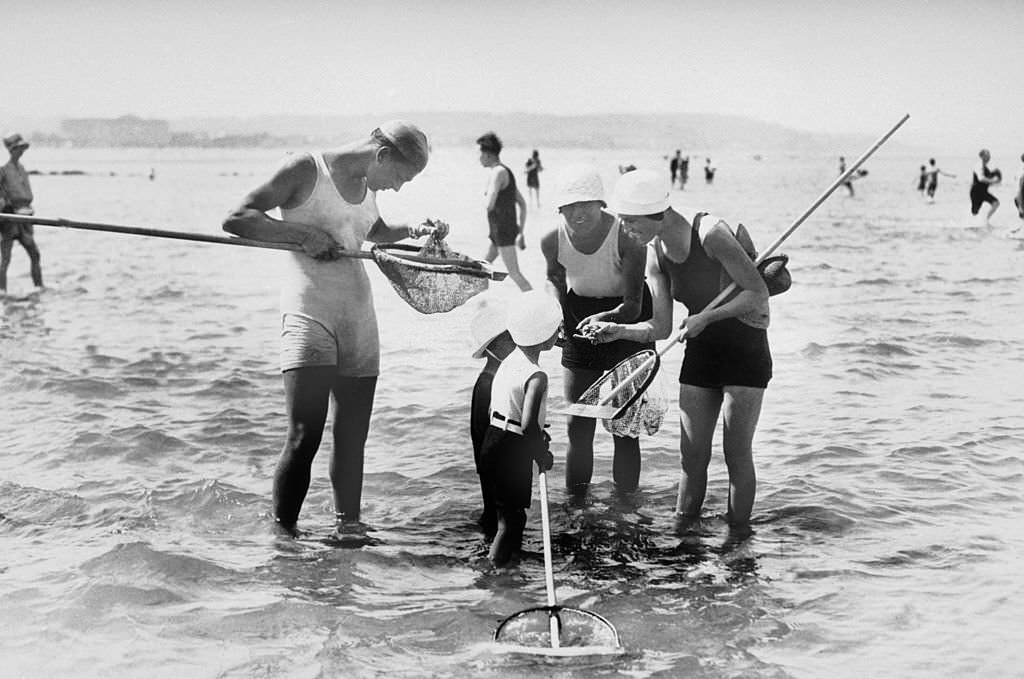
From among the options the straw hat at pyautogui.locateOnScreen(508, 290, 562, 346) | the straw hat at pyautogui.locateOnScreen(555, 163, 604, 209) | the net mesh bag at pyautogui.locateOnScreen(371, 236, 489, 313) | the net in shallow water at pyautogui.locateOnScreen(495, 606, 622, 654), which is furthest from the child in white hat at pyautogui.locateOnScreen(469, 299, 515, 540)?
the net in shallow water at pyautogui.locateOnScreen(495, 606, 622, 654)

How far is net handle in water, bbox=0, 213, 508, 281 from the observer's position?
4.50 m

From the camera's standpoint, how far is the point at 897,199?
36.1 metres

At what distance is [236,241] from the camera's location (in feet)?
15.0

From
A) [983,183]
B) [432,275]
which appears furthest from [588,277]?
[983,183]

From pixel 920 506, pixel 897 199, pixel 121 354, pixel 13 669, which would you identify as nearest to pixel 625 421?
pixel 920 506

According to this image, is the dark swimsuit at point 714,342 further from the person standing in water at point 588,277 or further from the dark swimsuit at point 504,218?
the dark swimsuit at point 504,218

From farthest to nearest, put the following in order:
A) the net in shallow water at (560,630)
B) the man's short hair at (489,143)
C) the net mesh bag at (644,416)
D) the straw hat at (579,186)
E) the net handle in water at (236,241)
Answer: the man's short hair at (489,143)
the net mesh bag at (644,416)
the straw hat at (579,186)
the net handle in water at (236,241)
the net in shallow water at (560,630)

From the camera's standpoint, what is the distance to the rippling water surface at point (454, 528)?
4184 mm

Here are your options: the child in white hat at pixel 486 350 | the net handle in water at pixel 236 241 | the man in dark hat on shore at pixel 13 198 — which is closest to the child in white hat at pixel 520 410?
the child in white hat at pixel 486 350

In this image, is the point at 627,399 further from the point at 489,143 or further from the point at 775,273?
the point at 489,143

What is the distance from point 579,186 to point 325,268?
4.01 feet

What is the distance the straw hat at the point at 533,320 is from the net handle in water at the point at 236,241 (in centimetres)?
37

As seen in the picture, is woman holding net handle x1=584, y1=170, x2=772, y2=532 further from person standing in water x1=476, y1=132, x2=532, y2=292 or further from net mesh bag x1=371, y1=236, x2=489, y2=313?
person standing in water x1=476, y1=132, x2=532, y2=292

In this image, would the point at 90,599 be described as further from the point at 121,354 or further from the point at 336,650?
the point at 121,354
